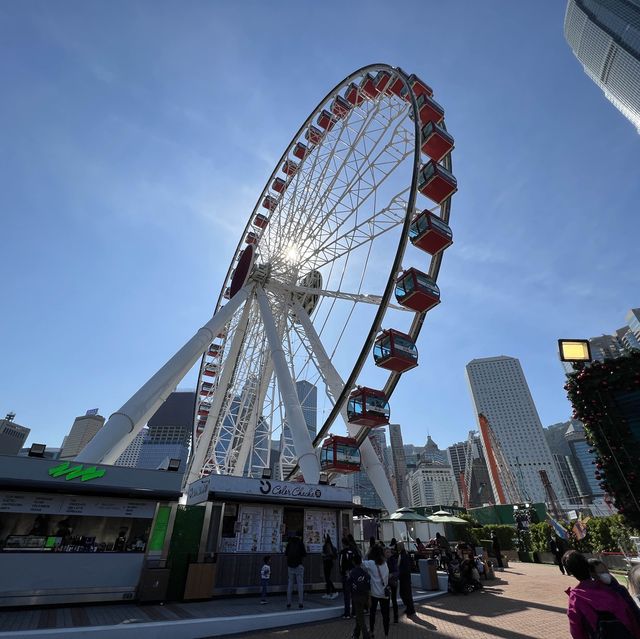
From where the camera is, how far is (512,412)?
177250 mm

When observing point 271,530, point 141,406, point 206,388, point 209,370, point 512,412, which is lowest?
point 271,530

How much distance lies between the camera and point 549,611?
9.16 meters

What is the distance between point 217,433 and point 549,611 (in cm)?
1973

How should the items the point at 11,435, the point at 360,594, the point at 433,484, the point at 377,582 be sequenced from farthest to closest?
1. the point at 433,484
2. the point at 11,435
3. the point at 377,582
4. the point at 360,594

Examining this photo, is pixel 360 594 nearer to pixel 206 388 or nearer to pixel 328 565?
pixel 328 565

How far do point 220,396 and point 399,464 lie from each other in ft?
550

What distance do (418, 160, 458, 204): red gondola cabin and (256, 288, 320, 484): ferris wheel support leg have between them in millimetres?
9941

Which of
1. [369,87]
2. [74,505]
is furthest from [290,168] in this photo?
[74,505]

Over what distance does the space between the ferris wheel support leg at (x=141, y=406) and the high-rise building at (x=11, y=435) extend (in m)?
166

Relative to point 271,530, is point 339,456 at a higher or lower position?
higher

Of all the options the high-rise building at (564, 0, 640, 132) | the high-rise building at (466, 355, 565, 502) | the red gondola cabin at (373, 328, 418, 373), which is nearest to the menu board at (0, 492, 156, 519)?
the red gondola cabin at (373, 328, 418, 373)

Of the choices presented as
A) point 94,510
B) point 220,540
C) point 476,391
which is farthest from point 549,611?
point 476,391

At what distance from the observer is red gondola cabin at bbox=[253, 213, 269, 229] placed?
30375 mm

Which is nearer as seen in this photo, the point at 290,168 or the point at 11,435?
the point at 290,168
